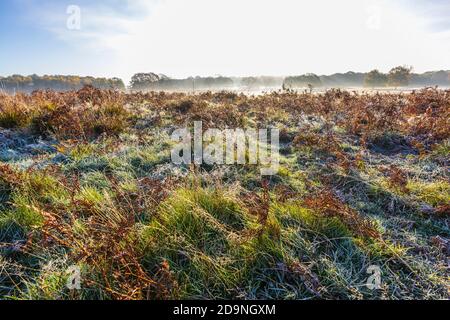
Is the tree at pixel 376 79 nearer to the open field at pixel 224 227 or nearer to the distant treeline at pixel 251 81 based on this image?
the distant treeline at pixel 251 81

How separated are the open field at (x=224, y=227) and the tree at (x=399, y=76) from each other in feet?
148

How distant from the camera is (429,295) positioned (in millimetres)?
2363

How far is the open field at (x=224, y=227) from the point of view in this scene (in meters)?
2.39

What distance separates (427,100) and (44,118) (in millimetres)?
10342

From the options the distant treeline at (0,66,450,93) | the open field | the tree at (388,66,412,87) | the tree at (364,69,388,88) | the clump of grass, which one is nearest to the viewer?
the open field

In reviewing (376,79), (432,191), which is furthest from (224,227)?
(376,79)

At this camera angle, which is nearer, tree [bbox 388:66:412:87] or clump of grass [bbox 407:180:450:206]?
clump of grass [bbox 407:180:450:206]

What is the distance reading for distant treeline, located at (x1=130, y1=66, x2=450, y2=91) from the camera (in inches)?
1512

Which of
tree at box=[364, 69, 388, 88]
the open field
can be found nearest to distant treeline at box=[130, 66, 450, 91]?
tree at box=[364, 69, 388, 88]

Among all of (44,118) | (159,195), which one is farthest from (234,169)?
(44,118)

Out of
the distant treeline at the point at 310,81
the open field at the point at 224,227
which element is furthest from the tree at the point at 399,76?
the open field at the point at 224,227

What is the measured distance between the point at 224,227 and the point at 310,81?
176ft

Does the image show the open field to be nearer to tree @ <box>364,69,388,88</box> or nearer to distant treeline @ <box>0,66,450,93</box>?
distant treeline @ <box>0,66,450,93</box>
